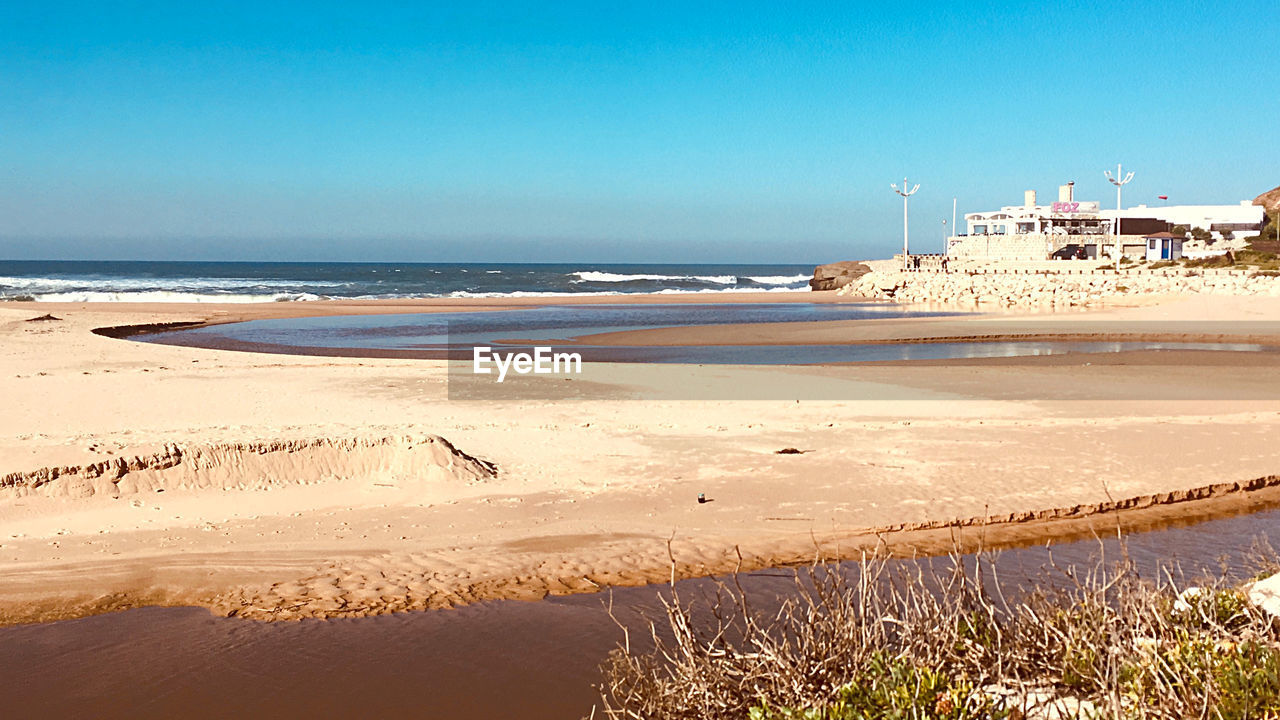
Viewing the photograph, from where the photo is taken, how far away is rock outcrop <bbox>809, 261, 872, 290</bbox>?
225ft

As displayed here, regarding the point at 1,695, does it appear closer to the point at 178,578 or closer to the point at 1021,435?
the point at 178,578

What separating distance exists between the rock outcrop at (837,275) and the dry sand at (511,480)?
170 ft

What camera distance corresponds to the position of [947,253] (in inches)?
3059

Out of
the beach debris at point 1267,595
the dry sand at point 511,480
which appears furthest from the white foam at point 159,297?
the beach debris at point 1267,595

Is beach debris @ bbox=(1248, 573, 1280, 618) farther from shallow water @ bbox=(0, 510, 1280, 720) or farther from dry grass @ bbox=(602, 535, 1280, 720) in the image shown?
shallow water @ bbox=(0, 510, 1280, 720)

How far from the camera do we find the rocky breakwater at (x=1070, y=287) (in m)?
42.6

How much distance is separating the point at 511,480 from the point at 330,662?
162 inches

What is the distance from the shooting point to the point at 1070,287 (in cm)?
4759

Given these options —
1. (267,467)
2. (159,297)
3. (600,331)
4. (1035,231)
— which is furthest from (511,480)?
(1035,231)

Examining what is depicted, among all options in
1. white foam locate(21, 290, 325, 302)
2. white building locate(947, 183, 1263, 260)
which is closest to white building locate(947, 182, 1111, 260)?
white building locate(947, 183, 1263, 260)

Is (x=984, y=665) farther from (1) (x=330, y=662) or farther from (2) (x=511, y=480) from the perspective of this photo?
(2) (x=511, y=480)

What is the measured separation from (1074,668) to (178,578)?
6.17 meters

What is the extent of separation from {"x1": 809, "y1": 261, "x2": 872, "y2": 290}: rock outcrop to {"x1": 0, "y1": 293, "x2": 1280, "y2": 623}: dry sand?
51.8 metres

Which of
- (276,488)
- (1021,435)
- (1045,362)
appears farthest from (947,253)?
(276,488)
